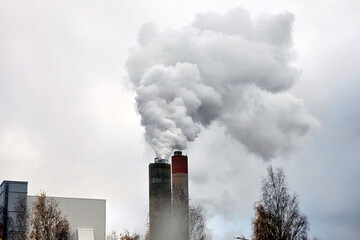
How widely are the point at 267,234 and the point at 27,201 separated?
1032 inches

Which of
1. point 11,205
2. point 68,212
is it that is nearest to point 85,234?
point 68,212

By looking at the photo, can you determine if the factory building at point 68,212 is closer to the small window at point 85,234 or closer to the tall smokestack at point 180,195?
the small window at point 85,234

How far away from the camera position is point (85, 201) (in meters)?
57.9

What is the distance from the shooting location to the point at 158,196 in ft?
141

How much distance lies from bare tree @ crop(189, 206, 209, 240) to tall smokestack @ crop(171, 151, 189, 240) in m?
7.75

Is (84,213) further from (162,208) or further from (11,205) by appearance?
(162,208)

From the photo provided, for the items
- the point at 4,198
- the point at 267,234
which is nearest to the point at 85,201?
the point at 4,198

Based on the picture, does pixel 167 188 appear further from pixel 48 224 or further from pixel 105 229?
pixel 105 229

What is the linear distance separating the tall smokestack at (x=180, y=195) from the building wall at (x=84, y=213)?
34.3 feet

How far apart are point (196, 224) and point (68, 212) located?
44.0 feet

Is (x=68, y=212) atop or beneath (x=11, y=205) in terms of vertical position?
beneath

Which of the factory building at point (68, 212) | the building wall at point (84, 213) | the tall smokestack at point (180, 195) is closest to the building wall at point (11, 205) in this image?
the factory building at point (68, 212)

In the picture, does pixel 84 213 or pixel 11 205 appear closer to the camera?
pixel 11 205

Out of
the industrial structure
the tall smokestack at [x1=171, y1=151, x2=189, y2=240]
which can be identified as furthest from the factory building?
the industrial structure
